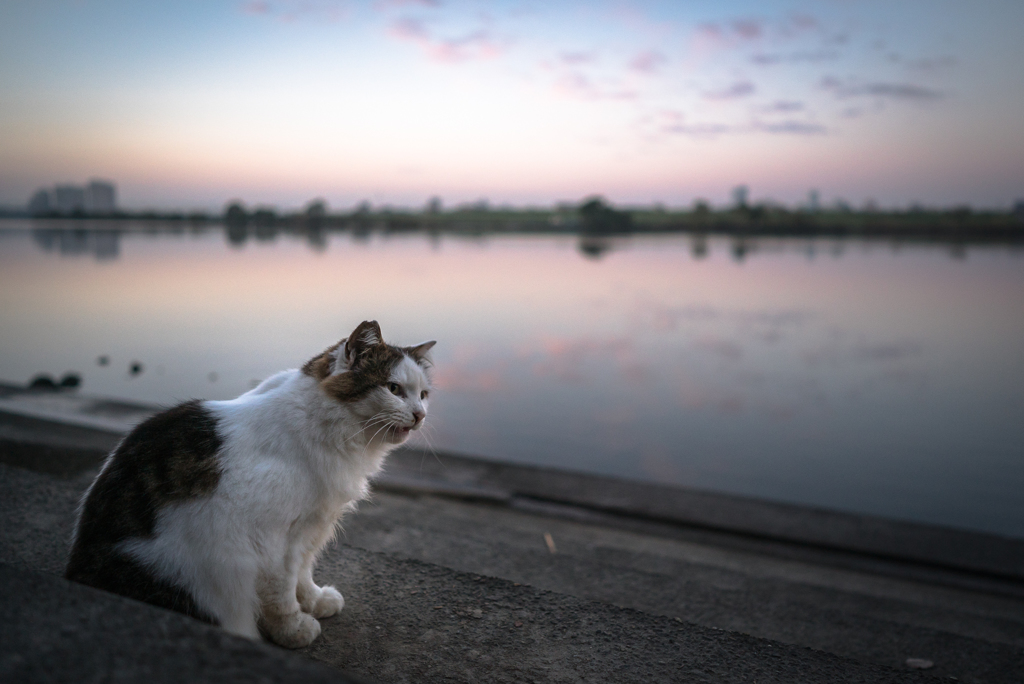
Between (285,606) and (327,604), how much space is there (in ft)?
1.14

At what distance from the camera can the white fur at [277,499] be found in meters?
2.20

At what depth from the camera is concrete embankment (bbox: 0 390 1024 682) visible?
1.77m

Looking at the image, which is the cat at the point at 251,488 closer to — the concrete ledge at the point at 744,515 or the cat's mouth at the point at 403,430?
the cat's mouth at the point at 403,430

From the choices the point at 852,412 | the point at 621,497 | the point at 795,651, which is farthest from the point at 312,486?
the point at 852,412

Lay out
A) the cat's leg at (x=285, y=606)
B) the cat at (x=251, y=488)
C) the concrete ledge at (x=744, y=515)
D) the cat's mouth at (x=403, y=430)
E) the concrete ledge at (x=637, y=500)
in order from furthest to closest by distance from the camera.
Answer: the concrete ledge at (x=744, y=515) < the concrete ledge at (x=637, y=500) < the cat's mouth at (x=403, y=430) < the cat's leg at (x=285, y=606) < the cat at (x=251, y=488)

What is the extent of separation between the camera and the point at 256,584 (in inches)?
92.8

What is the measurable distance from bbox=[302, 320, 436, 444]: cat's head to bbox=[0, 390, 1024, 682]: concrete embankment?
3.12 ft

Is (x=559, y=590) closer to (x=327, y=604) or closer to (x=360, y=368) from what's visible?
(x=327, y=604)

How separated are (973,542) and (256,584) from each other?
20.9ft

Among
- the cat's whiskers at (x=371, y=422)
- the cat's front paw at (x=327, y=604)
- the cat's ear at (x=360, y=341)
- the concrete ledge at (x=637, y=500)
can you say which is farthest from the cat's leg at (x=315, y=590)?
the concrete ledge at (x=637, y=500)

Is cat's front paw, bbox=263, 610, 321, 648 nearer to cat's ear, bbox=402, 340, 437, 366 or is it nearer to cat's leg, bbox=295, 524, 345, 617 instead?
cat's leg, bbox=295, 524, 345, 617

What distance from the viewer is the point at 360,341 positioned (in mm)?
2457

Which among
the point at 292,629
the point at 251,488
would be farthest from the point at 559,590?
the point at 251,488

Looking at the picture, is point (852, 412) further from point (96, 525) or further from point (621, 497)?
point (96, 525)
